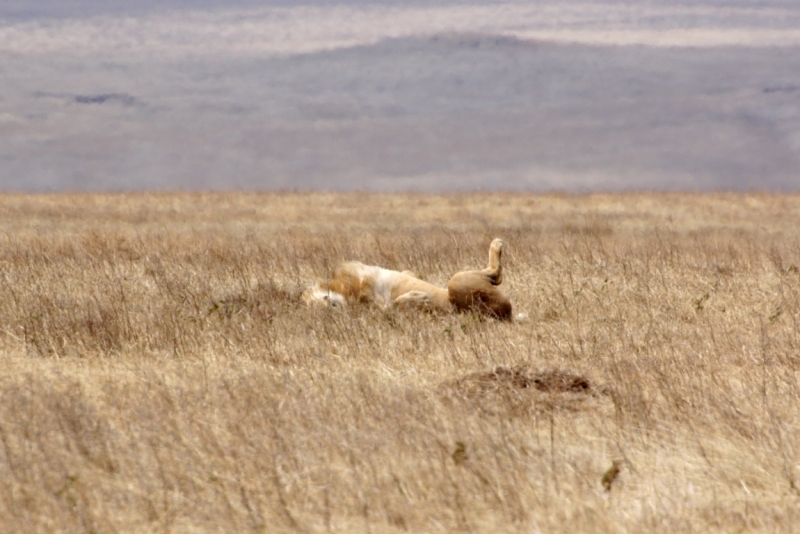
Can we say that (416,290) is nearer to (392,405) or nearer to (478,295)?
(478,295)

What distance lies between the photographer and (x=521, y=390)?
19.8 ft

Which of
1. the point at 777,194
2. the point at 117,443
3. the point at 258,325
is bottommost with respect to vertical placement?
the point at 777,194

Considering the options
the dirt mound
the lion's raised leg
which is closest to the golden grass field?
the dirt mound

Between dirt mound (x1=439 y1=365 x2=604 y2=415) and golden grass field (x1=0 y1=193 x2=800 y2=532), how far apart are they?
2 cm

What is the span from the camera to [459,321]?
8.40 meters

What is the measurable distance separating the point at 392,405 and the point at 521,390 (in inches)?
40.9

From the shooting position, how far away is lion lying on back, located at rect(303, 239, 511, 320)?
8688mm

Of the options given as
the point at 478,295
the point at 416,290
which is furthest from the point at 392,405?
the point at 416,290

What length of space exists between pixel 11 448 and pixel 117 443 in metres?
0.58

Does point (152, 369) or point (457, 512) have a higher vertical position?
point (457, 512)

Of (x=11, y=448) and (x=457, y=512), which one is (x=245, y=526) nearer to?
(x=457, y=512)

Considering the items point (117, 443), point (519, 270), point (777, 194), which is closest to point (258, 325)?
point (117, 443)

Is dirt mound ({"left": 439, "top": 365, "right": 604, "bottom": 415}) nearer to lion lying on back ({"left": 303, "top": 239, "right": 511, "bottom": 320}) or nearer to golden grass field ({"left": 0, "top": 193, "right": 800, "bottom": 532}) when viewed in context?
golden grass field ({"left": 0, "top": 193, "right": 800, "bottom": 532})

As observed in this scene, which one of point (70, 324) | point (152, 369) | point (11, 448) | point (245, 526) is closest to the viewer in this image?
point (245, 526)
